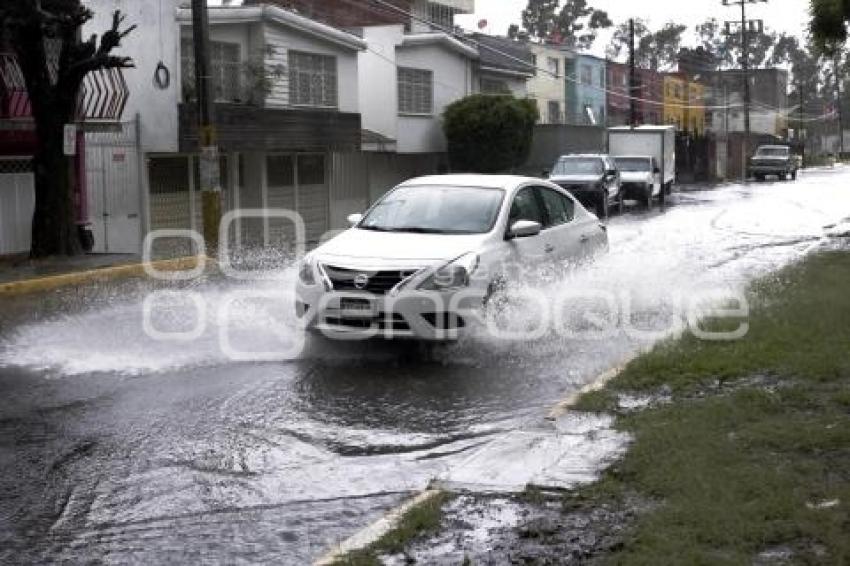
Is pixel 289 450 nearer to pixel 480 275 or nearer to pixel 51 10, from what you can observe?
pixel 480 275

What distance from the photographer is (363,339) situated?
376 inches

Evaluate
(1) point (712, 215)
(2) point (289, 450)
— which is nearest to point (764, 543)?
(2) point (289, 450)

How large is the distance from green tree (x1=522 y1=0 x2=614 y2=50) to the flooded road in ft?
266

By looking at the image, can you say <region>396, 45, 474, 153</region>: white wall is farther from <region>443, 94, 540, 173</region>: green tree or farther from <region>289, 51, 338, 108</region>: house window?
<region>289, 51, 338, 108</region>: house window

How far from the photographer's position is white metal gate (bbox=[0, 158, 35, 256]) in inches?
792

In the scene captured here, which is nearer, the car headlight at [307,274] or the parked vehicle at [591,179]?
the car headlight at [307,274]

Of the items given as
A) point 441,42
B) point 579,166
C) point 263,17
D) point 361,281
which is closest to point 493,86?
point 441,42

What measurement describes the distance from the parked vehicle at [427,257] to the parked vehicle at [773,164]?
50.9 meters

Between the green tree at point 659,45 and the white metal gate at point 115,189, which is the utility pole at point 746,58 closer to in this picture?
the green tree at point 659,45

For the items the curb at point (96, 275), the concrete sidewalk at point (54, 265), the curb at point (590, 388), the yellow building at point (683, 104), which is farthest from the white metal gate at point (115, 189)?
the yellow building at point (683, 104)

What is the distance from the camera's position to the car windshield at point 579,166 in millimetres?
32000

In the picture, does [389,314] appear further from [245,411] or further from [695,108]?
Answer: [695,108]

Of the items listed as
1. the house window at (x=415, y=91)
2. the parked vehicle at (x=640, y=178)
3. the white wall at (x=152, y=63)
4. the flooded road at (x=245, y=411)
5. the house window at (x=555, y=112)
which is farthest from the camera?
the house window at (x=555, y=112)

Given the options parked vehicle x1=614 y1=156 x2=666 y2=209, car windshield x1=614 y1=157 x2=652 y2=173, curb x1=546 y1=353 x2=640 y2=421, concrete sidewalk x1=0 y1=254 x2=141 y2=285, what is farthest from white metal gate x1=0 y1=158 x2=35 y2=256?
car windshield x1=614 y1=157 x2=652 y2=173
